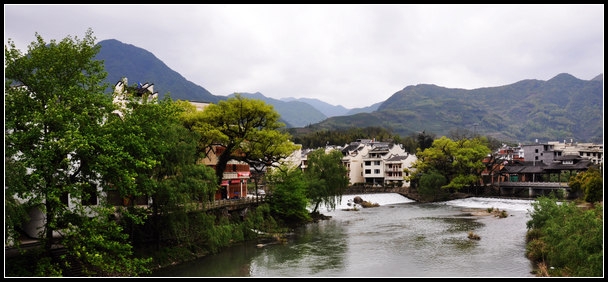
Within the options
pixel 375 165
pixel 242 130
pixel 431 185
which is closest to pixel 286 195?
pixel 242 130

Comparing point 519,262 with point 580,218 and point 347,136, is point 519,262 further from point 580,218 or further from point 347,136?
point 347,136

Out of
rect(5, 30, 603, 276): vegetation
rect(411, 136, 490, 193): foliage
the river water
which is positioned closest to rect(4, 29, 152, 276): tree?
rect(5, 30, 603, 276): vegetation

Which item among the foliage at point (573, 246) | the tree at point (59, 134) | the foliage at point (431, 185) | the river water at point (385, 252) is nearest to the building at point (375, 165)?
the foliage at point (431, 185)

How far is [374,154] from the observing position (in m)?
80.8

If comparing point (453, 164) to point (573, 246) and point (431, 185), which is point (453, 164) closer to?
point (431, 185)

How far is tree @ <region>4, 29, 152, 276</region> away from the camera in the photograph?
14086 millimetres

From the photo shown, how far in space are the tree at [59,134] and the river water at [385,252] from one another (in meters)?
7.19

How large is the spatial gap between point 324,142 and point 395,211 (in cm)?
6248

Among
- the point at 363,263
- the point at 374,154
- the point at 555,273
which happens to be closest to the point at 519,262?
the point at 555,273

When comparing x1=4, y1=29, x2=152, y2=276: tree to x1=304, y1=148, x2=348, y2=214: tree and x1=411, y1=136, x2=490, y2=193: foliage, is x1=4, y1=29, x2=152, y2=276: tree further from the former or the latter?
x1=411, y1=136, x2=490, y2=193: foliage

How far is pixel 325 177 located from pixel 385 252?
717 inches

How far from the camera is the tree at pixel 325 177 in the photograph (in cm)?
4288

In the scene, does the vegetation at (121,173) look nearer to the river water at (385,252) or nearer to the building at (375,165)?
the river water at (385,252)

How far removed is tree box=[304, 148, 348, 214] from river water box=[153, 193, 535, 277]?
2.40 meters
